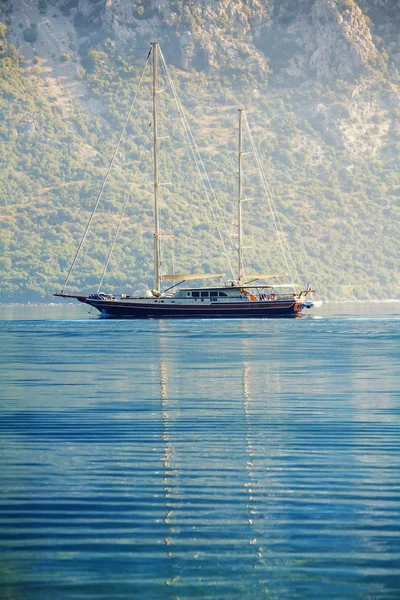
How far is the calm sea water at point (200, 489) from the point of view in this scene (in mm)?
13594

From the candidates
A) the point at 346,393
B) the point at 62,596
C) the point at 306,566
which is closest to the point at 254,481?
the point at 306,566

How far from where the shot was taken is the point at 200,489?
18.0m

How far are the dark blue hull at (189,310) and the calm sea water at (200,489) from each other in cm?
7333

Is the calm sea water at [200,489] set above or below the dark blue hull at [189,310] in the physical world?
below

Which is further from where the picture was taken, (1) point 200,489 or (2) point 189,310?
(2) point 189,310

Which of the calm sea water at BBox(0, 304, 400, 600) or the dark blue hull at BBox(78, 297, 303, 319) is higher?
the dark blue hull at BBox(78, 297, 303, 319)

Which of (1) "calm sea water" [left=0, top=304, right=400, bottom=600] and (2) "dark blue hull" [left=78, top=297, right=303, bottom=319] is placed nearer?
(1) "calm sea water" [left=0, top=304, right=400, bottom=600]

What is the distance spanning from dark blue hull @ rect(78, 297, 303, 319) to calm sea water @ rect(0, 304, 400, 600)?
73.3 metres

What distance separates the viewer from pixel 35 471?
64.2ft

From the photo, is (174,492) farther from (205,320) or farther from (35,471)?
(205,320)

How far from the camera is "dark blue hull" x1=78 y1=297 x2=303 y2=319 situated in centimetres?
11169

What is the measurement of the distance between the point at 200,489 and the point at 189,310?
93.8 meters

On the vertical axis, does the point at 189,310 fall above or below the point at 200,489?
above

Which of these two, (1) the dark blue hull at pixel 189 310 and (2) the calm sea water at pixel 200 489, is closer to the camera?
(2) the calm sea water at pixel 200 489
